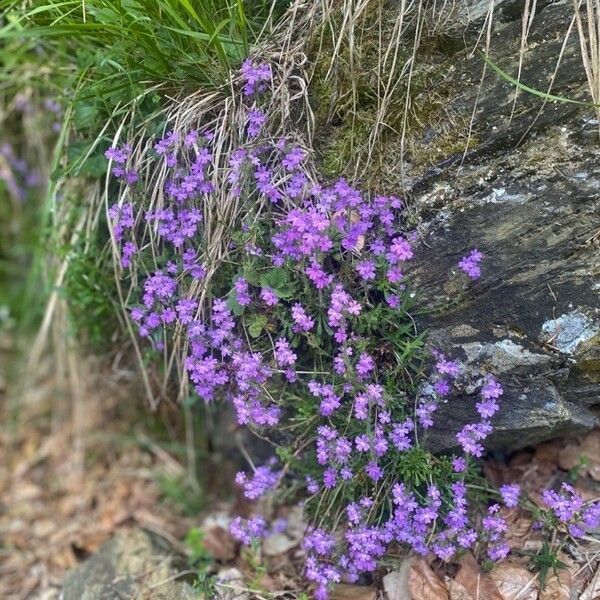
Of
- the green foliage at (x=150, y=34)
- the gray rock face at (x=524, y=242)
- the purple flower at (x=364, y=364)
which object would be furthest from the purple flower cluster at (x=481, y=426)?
the green foliage at (x=150, y=34)

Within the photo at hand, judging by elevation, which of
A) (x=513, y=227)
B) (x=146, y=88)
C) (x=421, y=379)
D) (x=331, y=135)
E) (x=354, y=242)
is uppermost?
(x=146, y=88)

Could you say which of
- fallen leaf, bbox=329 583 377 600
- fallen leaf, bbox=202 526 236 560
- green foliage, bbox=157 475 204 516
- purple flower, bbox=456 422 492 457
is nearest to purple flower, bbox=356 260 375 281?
purple flower, bbox=456 422 492 457

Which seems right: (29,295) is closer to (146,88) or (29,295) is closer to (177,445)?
(177,445)

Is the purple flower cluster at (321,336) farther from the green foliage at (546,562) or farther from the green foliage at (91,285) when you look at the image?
the green foliage at (91,285)

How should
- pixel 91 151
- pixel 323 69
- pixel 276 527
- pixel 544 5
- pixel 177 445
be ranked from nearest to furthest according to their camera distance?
pixel 544 5 < pixel 323 69 < pixel 91 151 < pixel 276 527 < pixel 177 445

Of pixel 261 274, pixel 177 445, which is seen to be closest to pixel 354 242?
pixel 261 274

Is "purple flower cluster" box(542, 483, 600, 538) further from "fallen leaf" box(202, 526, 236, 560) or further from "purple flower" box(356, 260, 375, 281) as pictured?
"fallen leaf" box(202, 526, 236, 560)
